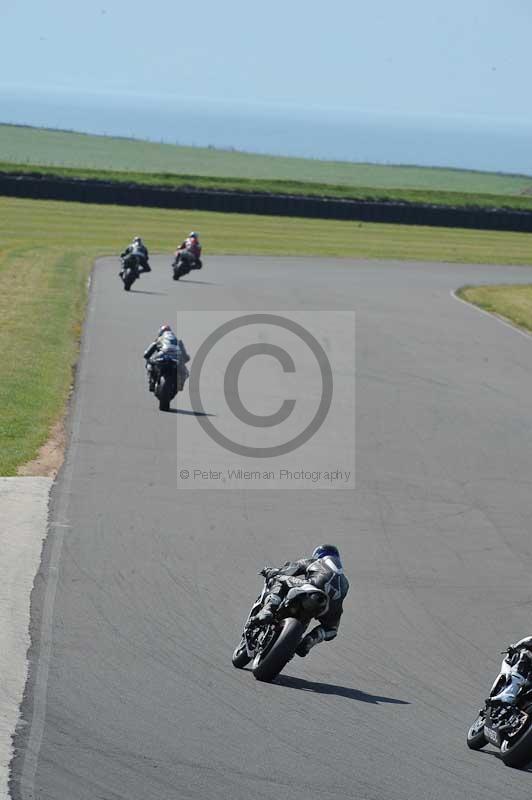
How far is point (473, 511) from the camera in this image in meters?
15.2

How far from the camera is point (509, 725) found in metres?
7.91

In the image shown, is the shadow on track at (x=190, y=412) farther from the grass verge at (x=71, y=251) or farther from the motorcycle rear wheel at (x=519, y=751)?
the motorcycle rear wheel at (x=519, y=751)

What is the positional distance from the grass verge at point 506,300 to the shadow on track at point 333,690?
24.7 metres

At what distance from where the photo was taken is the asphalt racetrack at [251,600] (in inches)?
305

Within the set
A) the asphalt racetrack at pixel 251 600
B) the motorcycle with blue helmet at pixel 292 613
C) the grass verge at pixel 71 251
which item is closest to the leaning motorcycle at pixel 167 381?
the asphalt racetrack at pixel 251 600

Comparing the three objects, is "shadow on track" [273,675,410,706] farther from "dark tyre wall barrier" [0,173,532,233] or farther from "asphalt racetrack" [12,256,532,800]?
"dark tyre wall barrier" [0,173,532,233]

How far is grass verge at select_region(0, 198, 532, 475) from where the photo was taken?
20.8 metres

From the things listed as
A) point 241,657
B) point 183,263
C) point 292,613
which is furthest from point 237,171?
point 292,613

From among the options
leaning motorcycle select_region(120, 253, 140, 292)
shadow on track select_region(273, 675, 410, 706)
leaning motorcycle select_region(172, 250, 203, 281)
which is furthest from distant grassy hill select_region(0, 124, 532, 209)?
shadow on track select_region(273, 675, 410, 706)

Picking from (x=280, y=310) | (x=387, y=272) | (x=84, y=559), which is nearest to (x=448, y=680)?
(x=84, y=559)

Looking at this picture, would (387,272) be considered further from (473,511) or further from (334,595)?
(334,595)

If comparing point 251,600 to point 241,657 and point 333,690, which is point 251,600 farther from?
point 333,690

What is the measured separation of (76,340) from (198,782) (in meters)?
20.2

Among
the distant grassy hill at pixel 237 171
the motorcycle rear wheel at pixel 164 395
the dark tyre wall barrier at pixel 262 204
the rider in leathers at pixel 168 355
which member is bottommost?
the motorcycle rear wheel at pixel 164 395
